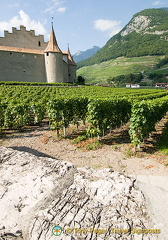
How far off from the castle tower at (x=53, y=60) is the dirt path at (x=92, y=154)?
3562cm

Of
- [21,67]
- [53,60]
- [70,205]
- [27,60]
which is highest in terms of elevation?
[27,60]

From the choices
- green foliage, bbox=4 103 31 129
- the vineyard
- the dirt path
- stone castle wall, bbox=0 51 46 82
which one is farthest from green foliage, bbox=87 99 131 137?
stone castle wall, bbox=0 51 46 82

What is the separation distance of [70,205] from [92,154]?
475cm

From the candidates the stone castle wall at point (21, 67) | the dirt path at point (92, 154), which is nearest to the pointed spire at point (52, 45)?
the stone castle wall at point (21, 67)

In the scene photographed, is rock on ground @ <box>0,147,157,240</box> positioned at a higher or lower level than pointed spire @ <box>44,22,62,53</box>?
lower

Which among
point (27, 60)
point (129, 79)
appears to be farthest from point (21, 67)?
point (129, 79)

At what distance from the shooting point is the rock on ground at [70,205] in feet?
8.05

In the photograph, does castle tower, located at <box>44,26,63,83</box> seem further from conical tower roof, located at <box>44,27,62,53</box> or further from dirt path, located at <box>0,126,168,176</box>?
dirt path, located at <box>0,126,168,176</box>

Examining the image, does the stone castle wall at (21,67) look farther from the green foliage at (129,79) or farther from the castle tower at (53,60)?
the green foliage at (129,79)

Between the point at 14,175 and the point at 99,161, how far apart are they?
12.7 feet

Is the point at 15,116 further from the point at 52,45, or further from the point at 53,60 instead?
the point at 52,45

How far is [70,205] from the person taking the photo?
9.30 ft

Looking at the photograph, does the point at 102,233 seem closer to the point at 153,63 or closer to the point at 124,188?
the point at 124,188

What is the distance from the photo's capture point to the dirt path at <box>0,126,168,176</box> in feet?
20.5
